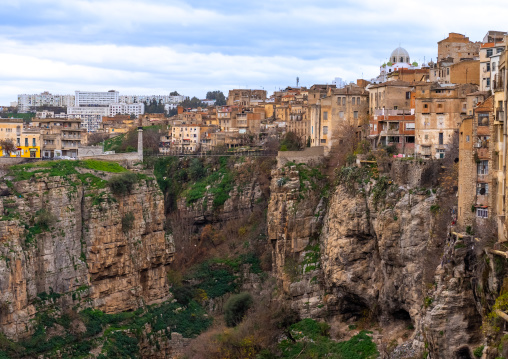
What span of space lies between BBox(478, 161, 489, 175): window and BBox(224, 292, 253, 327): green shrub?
19989 mm

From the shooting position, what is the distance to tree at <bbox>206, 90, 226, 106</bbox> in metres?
136

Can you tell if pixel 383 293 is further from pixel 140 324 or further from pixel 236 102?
pixel 236 102

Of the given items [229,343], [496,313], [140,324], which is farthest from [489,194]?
[140,324]

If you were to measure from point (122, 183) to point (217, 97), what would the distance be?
94872mm

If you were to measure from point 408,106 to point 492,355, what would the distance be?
23.9m

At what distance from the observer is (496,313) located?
2886 cm

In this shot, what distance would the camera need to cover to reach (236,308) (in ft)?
168

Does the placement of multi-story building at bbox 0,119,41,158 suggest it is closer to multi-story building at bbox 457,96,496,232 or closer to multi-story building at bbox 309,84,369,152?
multi-story building at bbox 309,84,369,152

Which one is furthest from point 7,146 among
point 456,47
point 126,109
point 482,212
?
point 126,109

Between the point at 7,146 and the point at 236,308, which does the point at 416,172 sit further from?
the point at 7,146

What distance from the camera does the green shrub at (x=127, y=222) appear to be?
51.8 metres

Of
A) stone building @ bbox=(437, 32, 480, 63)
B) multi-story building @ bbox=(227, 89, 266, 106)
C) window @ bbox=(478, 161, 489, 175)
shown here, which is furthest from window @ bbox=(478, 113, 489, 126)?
multi-story building @ bbox=(227, 89, 266, 106)

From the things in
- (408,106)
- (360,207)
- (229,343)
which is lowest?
(229,343)

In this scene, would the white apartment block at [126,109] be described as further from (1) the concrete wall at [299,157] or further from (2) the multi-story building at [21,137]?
(1) the concrete wall at [299,157]
